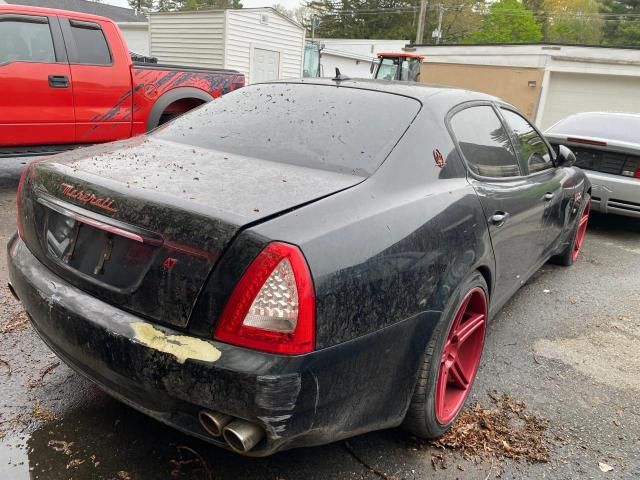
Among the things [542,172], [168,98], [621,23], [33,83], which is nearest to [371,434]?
[542,172]

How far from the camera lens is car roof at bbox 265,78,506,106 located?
9.14ft

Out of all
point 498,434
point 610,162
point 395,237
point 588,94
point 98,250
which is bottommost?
point 498,434

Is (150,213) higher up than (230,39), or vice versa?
(230,39)

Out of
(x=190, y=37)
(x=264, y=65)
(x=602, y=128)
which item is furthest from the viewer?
(x=264, y=65)

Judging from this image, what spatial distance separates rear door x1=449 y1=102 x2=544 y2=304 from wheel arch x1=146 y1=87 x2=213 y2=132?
4380mm

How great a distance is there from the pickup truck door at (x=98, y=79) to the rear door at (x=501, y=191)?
14.8ft

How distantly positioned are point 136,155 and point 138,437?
1.22m

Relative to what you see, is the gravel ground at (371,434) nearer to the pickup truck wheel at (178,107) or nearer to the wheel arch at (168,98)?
the wheel arch at (168,98)

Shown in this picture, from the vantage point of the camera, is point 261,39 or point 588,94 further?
point 588,94

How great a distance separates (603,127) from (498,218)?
15.9 ft

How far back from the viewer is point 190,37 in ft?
51.4

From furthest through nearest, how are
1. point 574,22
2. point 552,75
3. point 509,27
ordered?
point 574,22, point 509,27, point 552,75

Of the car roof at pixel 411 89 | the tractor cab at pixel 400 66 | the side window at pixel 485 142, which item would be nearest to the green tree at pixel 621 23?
the tractor cab at pixel 400 66

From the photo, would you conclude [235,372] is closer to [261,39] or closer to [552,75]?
[261,39]
